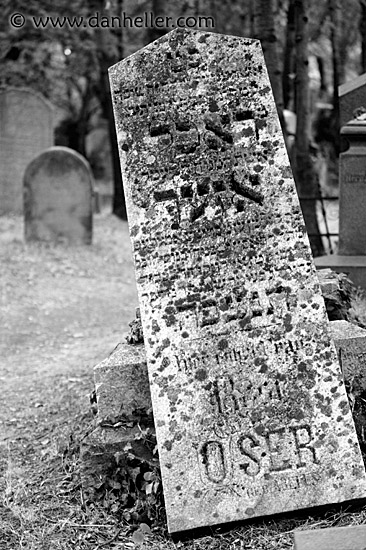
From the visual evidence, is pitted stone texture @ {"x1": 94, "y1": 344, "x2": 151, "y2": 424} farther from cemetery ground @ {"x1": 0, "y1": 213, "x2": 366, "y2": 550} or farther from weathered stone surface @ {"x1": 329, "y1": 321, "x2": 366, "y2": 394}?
weathered stone surface @ {"x1": 329, "y1": 321, "x2": 366, "y2": 394}

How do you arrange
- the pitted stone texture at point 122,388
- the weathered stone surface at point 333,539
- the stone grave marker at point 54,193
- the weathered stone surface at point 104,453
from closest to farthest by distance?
1. the weathered stone surface at point 333,539
2. the weathered stone surface at point 104,453
3. the pitted stone texture at point 122,388
4. the stone grave marker at point 54,193

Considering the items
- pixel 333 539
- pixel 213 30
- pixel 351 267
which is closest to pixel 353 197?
pixel 351 267

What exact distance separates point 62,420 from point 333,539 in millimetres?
2858

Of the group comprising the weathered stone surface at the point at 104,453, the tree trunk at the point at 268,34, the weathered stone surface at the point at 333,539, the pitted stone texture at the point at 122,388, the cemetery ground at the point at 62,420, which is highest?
the tree trunk at the point at 268,34

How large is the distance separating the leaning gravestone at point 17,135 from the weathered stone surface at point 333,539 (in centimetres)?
1387

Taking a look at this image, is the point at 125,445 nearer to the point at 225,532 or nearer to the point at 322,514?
the point at 225,532

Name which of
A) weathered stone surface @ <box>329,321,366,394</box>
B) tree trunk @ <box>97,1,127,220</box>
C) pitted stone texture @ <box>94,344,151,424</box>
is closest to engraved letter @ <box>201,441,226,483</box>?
pitted stone texture @ <box>94,344,151,424</box>


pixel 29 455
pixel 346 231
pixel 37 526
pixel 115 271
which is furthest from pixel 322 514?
pixel 115 271

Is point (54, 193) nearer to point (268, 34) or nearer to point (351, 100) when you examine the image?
point (268, 34)

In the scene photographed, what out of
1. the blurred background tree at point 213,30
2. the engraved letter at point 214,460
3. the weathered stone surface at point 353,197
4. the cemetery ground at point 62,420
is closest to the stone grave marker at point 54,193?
the cemetery ground at point 62,420

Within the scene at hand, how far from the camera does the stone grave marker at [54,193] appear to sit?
12734 millimetres

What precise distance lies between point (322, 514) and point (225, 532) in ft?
1.37

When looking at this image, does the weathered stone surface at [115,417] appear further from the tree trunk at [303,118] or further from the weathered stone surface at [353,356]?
the tree trunk at [303,118]

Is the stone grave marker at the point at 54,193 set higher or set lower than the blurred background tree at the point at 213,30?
lower
